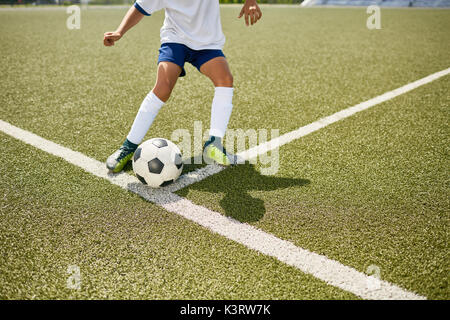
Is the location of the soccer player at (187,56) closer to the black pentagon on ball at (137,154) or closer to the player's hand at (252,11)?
the player's hand at (252,11)

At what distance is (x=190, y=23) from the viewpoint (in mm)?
2732

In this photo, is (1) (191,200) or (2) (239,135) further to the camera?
(2) (239,135)

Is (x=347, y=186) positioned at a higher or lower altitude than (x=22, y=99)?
lower

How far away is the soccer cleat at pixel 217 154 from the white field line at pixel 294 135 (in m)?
0.07

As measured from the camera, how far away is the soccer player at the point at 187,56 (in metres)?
2.63

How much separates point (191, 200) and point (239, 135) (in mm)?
1095

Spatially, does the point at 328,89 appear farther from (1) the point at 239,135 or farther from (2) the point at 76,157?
(2) the point at 76,157

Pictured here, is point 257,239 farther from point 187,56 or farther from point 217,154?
point 187,56

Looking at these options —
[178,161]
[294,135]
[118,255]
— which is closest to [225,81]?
[178,161]

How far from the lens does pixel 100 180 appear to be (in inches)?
98.0

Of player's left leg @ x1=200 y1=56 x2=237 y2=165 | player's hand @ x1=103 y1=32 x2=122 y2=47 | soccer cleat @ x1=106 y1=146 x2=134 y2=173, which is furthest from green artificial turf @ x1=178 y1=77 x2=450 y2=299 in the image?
player's hand @ x1=103 y1=32 x2=122 y2=47

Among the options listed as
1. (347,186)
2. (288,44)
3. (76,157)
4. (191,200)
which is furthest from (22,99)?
(288,44)

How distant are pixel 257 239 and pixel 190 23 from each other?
5.75 feet
